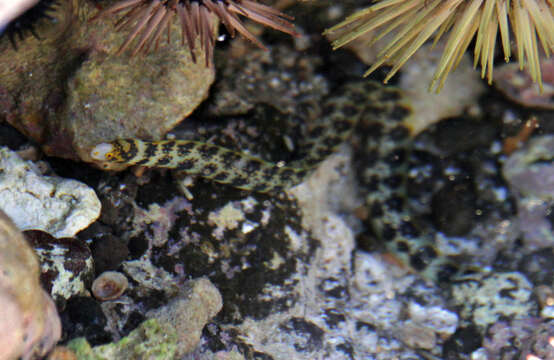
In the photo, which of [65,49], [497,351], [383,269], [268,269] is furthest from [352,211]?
[65,49]

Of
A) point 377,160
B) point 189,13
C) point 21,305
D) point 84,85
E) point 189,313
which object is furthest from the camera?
point 377,160

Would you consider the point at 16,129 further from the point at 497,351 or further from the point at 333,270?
the point at 497,351

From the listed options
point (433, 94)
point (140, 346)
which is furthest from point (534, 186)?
point (140, 346)

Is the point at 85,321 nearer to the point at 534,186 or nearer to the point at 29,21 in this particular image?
the point at 29,21

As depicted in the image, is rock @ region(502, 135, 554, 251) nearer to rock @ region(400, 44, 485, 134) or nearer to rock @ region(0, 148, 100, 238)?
rock @ region(400, 44, 485, 134)

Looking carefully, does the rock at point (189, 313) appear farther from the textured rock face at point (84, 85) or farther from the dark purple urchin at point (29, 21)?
the dark purple urchin at point (29, 21)

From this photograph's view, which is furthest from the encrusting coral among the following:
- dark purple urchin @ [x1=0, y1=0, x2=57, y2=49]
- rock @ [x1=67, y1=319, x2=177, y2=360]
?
rock @ [x1=67, y1=319, x2=177, y2=360]
